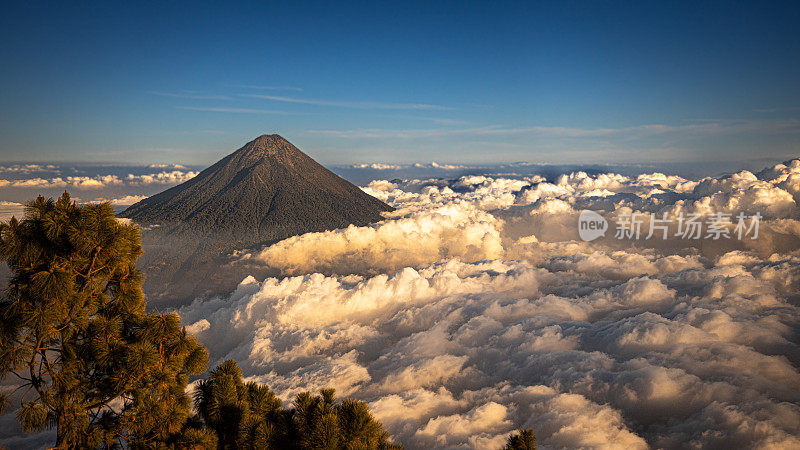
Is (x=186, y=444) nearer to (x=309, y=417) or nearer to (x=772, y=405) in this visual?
(x=309, y=417)

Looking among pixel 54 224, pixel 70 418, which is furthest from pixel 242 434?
pixel 54 224

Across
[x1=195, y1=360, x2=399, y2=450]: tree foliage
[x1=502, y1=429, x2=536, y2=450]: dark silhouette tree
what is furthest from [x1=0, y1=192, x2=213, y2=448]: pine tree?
[x1=502, y1=429, x2=536, y2=450]: dark silhouette tree

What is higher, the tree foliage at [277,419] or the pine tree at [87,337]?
the pine tree at [87,337]

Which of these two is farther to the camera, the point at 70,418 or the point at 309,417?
the point at 309,417

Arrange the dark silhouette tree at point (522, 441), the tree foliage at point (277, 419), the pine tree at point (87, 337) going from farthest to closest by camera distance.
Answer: the tree foliage at point (277, 419) < the dark silhouette tree at point (522, 441) < the pine tree at point (87, 337)

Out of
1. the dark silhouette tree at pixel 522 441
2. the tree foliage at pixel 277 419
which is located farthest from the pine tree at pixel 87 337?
the dark silhouette tree at pixel 522 441

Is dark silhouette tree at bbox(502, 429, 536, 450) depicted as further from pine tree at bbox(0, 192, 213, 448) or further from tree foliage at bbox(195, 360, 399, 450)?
pine tree at bbox(0, 192, 213, 448)

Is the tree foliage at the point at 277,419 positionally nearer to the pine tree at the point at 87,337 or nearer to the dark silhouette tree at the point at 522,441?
the pine tree at the point at 87,337
